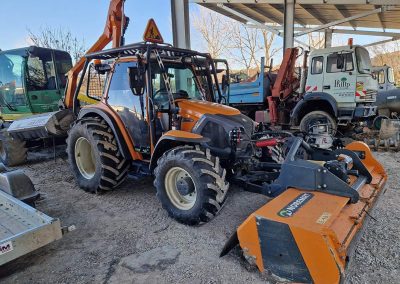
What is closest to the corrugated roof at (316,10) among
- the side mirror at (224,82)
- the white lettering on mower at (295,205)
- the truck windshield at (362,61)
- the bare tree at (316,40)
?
the truck windshield at (362,61)

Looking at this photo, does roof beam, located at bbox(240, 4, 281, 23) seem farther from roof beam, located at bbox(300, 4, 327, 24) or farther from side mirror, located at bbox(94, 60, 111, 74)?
side mirror, located at bbox(94, 60, 111, 74)

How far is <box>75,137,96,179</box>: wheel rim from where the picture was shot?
466 cm

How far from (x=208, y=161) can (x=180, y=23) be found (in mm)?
5773

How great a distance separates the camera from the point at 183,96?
4184 millimetres

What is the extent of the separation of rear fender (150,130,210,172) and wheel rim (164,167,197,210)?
33 cm

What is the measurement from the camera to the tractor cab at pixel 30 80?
23.4ft

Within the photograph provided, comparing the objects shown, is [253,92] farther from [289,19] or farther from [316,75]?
[289,19]

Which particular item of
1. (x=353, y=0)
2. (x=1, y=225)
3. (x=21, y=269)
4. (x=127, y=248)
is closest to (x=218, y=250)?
(x=127, y=248)

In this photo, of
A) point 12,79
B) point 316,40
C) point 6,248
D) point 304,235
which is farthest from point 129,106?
point 316,40

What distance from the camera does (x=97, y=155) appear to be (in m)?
4.16

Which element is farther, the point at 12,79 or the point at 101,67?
the point at 12,79

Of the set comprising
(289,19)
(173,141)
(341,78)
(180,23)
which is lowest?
(173,141)

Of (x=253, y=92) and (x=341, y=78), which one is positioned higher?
(x=341, y=78)

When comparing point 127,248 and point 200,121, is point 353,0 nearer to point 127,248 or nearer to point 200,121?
point 200,121
